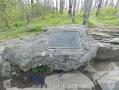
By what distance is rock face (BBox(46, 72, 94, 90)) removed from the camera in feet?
13.4

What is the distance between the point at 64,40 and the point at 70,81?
0.96m

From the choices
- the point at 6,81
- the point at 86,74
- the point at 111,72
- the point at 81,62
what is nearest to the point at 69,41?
the point at 81,62

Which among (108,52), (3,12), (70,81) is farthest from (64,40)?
(3,12)

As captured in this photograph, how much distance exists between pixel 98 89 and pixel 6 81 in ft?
6.97

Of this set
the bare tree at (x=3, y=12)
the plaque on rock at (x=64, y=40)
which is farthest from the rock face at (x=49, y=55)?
the bare tree at (x=3, y=12)

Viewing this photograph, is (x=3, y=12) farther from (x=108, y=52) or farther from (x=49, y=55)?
(x=108, y=52)

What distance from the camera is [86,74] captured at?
4461 millimetres

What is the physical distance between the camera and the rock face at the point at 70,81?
161 inches

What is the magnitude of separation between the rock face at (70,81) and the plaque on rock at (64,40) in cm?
66

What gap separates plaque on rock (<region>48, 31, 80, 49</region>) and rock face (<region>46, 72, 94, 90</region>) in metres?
0.66

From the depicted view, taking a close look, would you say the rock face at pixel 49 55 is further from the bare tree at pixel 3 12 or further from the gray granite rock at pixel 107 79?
the bare tree at pixel 3 12

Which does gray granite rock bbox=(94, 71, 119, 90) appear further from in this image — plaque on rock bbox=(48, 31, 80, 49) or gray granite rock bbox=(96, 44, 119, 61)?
plaque on rock bbox=(48, 31, 80, 49)

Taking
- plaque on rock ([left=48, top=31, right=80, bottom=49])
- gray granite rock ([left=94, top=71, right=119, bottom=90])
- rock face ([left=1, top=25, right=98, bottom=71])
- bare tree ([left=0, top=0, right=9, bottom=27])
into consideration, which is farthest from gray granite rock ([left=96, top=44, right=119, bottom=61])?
bare tree ([left=0, top=0, right=9, bottom=27])

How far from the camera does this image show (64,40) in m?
4.46
